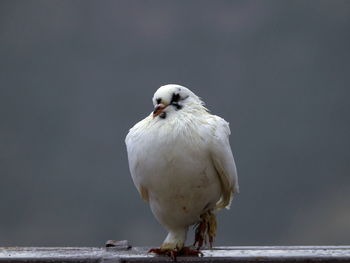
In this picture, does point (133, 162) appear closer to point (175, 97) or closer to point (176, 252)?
point (175, 97)

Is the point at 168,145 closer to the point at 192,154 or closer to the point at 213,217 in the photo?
the point at 192,154

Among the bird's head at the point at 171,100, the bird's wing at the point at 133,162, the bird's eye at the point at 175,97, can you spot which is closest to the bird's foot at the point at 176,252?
the bird's wing at the point at 133,162

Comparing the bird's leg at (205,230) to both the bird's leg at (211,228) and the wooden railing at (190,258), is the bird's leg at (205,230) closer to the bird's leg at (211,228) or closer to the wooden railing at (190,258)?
the bird's leg at (211,228)

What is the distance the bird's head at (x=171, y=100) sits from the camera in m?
5.53

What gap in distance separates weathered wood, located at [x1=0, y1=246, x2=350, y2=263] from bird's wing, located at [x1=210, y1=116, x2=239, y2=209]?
1.53 ft

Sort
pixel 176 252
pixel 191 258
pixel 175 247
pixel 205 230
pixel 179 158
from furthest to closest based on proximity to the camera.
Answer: pixel 205 230 → pixel 175 247 → pixel 176 252 → pixel 191 258 → pixel 179 158

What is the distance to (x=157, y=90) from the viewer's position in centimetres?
556

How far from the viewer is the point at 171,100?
5590 millimetres

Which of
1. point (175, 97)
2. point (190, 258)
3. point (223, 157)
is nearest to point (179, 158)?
point (223, 157)

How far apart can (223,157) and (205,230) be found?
0.68 m

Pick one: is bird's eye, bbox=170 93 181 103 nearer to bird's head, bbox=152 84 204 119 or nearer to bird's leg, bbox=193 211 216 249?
bird's head, bbox=152 84 204 119

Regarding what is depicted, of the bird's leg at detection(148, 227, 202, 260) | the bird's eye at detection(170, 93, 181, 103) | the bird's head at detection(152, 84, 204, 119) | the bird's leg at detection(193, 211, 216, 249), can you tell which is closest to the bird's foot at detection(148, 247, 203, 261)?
the bird's leg at detection(148, 227, 202, 260)

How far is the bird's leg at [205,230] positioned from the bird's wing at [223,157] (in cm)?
24

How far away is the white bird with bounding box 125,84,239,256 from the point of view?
18.0 feet
